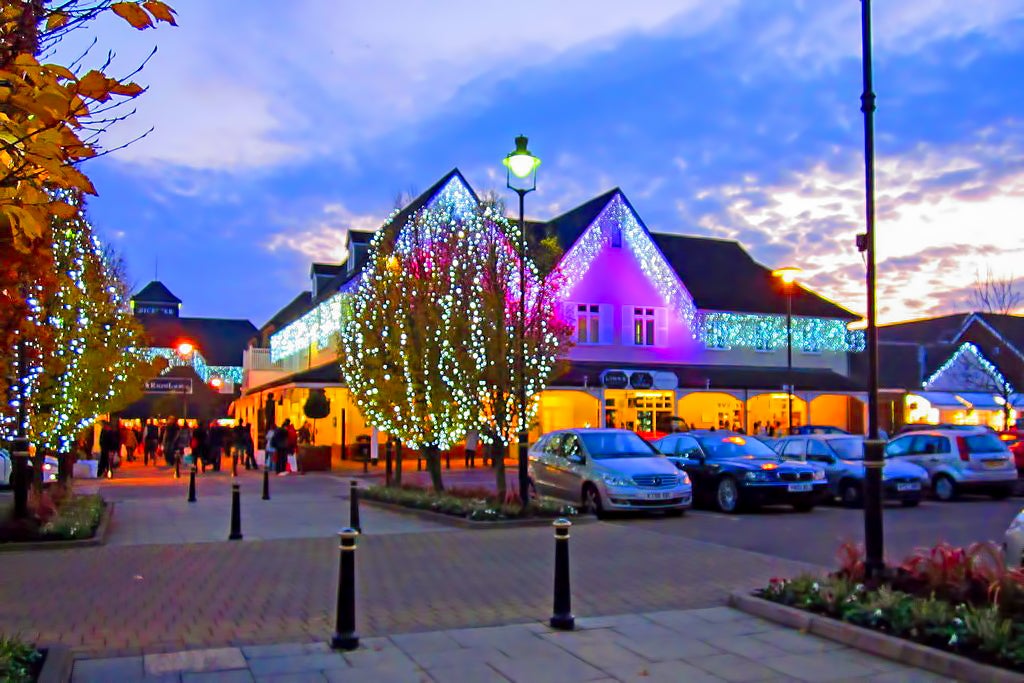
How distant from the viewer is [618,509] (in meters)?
17.3

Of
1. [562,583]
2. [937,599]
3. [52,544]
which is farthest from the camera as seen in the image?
[52,544]

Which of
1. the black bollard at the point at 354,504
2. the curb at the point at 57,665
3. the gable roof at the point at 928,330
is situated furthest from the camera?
the gable roof at the point at 928,330

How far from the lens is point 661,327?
4316cm

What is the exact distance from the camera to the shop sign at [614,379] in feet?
125

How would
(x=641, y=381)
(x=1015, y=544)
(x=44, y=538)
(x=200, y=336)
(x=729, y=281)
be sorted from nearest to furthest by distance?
(x=1015, y=544), (x=44, y=538), (x=641, y=381), (x=729, y=281), (x=200, y=336)

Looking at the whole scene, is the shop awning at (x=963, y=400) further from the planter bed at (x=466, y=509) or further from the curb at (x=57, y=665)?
the curb at (x=57, y=665)

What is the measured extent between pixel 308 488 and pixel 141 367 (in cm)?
553

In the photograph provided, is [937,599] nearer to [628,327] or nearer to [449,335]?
[449,335]

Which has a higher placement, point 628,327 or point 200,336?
point 200,336

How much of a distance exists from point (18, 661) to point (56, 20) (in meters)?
4.20

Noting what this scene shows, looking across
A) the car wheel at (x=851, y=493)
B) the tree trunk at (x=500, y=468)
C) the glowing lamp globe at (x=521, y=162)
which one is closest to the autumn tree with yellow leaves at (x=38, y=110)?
Result: the glowing lamp globe at (x=521, y=162)

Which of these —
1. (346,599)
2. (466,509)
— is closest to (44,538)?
(466,509)

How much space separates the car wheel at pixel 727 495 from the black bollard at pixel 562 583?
10.9 m

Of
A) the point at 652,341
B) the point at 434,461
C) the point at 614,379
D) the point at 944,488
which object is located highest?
the point at 652,341
